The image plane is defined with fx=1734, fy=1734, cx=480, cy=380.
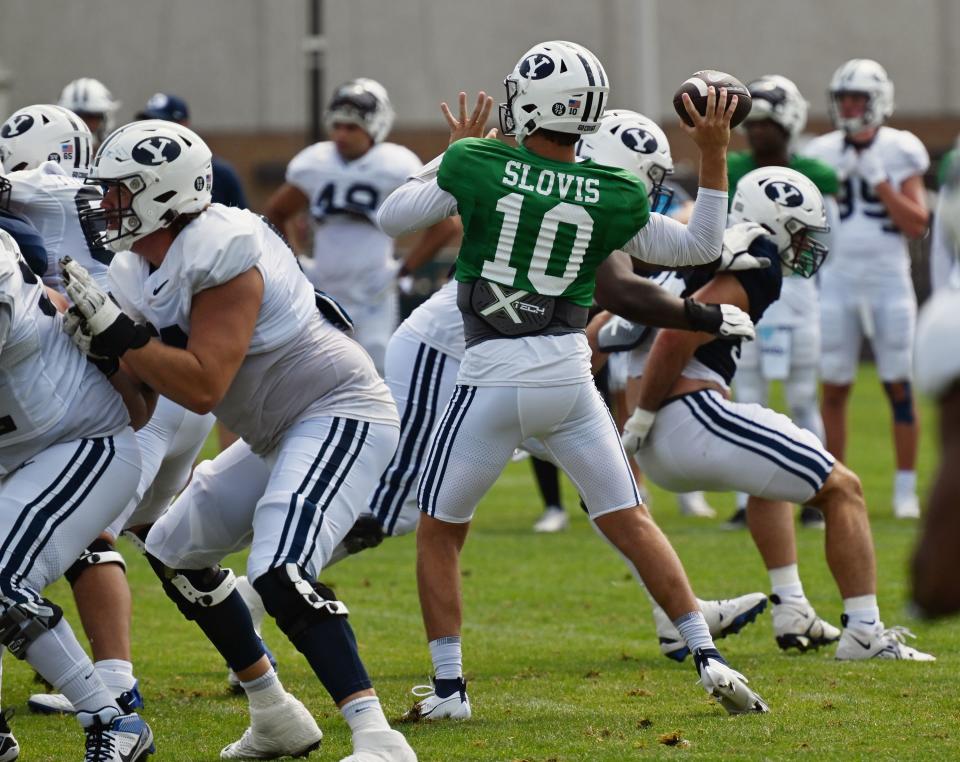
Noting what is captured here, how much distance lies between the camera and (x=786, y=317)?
898 centimetres

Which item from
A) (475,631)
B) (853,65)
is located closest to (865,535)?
(475,631)

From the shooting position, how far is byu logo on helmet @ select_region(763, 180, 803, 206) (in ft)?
19.1

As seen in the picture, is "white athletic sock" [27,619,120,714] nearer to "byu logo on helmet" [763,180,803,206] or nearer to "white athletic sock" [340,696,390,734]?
"white athletic sock" [340,696,390,734]

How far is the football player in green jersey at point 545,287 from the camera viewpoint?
15.8 ft

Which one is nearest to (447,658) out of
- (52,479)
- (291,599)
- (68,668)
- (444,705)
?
(444,705)

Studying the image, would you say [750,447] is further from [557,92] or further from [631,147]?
[557,92]

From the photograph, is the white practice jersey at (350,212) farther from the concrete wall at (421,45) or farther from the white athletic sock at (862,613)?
the concrete wall at (421,45)

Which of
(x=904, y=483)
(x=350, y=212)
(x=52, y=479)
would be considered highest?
(x=52, y=479)

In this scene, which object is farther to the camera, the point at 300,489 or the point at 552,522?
the point at 552,522

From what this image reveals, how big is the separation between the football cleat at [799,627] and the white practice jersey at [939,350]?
129 inches

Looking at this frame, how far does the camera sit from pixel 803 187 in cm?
589

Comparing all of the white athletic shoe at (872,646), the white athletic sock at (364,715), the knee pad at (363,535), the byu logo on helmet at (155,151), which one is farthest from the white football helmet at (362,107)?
the white athletic sock at (364,715)

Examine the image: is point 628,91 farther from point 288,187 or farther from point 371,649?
point 371,649

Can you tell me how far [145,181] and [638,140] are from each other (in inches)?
76.8
